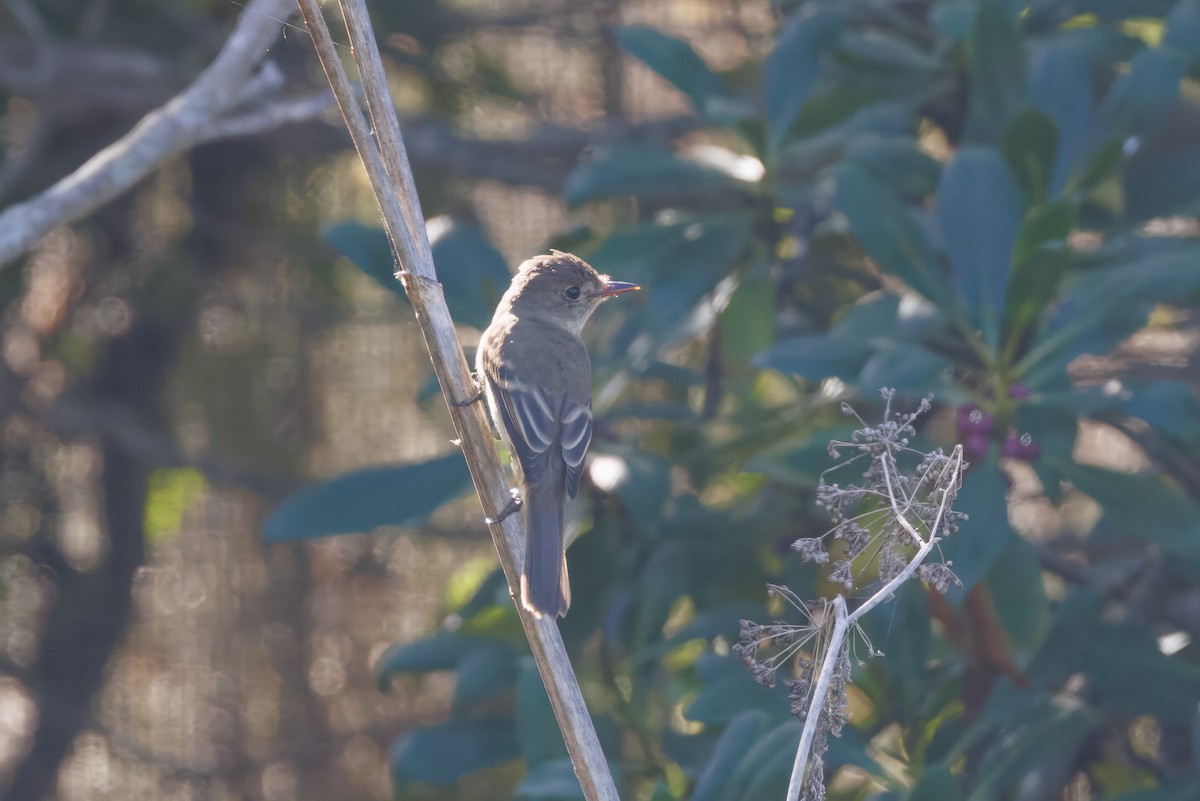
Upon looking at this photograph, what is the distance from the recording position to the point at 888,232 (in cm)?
216

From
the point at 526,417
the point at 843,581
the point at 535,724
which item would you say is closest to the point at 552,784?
the point at 535,724

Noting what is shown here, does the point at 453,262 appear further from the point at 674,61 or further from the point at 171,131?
the point at 674,61

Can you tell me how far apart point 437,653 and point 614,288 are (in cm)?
80

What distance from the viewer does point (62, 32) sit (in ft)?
11.3

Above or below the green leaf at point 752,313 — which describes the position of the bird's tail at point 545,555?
below

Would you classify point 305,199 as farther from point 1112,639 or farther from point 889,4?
point 1112,639

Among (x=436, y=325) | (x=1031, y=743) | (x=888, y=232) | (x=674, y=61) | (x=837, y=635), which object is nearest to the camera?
(x=837, y=635)

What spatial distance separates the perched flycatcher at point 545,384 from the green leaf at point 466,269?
0.20 ft

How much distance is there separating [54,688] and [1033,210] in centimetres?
308

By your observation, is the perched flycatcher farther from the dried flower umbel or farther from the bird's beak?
the dried flower umbel

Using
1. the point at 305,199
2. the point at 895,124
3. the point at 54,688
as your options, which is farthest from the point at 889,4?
the point at 54,688

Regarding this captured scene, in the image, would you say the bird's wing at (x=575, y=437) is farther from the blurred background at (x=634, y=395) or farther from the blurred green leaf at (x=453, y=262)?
the blurred green leaf at (x=453, y=262)

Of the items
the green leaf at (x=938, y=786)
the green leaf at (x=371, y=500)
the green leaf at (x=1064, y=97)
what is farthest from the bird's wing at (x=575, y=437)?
the green leaf at (x=1064, y=97)

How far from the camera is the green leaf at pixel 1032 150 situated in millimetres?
2172
